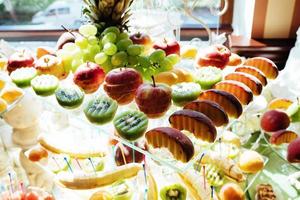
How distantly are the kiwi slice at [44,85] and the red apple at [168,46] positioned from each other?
289 mm

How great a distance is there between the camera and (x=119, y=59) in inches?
39.6

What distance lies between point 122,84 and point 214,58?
0.91ft

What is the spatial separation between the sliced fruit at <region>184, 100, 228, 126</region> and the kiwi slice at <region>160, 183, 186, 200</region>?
18 cm

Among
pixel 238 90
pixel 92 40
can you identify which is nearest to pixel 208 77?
pixel 238 90

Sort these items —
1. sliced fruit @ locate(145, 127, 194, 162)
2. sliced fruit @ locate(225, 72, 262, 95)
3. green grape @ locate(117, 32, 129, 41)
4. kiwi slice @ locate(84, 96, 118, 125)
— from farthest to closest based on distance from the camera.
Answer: green grape @ locate(117, 32, 129, 41), sliced fruit @ locate(225, 72, 262, 95), kiwi slice @ locate(84, 96, 118, 125), sliced fruit @ locate(145, 127, 194, 162)

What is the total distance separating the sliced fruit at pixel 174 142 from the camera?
0.77 m

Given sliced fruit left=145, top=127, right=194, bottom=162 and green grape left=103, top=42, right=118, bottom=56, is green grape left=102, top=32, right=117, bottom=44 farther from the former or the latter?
sliced fruit left=145, top=127, right=194, bottom=162

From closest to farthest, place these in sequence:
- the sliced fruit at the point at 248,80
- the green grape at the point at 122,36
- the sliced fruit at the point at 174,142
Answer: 1. the sliced fruit at the point at 174,142
2. the sliced fruit at the point at 248,80
3. the green grape at the point at 122,36

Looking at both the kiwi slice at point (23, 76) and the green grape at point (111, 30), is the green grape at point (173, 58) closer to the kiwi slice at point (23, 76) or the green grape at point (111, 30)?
the green grape at point (111, 30)

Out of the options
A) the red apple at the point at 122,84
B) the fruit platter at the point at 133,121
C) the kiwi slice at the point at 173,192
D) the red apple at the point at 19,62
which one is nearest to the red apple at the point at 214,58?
the fruit platter at the point at 133,121

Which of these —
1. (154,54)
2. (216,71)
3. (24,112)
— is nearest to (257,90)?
(216,71)

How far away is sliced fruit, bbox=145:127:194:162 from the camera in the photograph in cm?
77

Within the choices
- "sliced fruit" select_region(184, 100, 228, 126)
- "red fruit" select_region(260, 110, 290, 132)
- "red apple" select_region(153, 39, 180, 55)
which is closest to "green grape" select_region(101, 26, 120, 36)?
"red apple" select_region(153, 39, 180, 55)

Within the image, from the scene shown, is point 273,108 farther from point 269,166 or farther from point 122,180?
point 122,180
